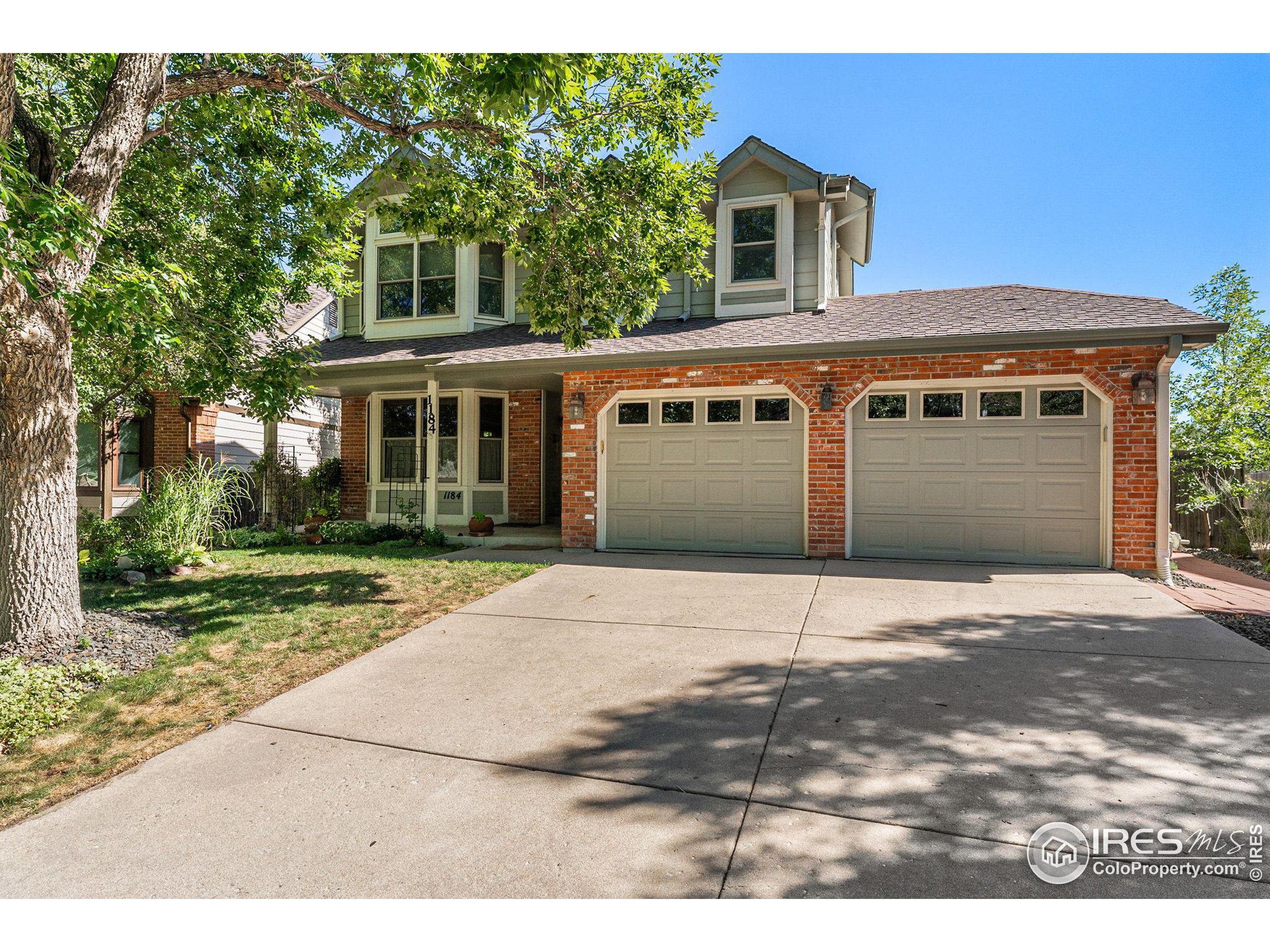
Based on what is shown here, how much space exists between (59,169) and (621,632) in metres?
5.94

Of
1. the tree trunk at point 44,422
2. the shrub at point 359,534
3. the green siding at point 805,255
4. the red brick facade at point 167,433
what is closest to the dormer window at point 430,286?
the shrub at point 359,534

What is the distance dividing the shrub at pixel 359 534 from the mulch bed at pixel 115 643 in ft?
16.6

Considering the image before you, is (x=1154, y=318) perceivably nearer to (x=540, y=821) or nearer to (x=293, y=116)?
(x=540, y=821)

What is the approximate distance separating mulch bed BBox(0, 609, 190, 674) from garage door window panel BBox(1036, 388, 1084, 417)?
954 centimetres

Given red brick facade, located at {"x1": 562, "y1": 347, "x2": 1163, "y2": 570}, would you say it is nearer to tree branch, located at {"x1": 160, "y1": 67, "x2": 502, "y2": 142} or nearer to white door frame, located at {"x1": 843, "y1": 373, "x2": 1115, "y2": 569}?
white door frame, located at {"x1": 843, "y1": 373, "x2": 1115, "y2": 569}

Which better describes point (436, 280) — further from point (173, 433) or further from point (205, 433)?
point (173, 433)

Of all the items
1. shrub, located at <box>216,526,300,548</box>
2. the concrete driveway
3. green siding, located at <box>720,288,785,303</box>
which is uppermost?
green siding, located at <box>720,288,785,303</box>

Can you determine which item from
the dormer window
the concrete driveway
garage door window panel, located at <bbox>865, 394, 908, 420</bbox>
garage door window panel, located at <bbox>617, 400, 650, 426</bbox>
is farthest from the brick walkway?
the dormer window

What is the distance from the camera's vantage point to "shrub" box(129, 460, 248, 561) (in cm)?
820

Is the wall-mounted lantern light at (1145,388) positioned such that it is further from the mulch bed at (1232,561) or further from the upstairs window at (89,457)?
the upstairs window at (89,457)

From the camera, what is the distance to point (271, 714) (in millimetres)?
3832

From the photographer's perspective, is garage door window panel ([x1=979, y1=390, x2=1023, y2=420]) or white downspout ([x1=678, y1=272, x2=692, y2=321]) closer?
garage door window panel ([x1=979, y1=390, x2=1023, y2=420])

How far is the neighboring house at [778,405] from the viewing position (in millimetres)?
7688

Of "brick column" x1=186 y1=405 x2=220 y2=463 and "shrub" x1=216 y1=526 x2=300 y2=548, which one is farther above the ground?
"brick column" x1=186 y1=405 x2=220 y2=463
